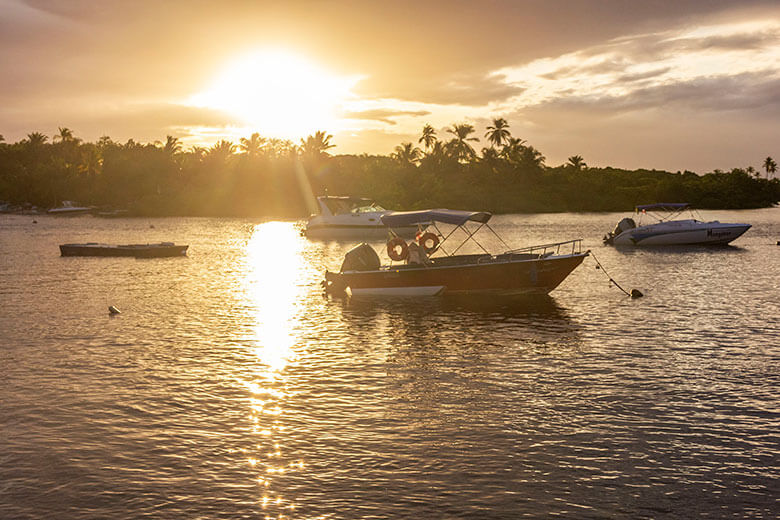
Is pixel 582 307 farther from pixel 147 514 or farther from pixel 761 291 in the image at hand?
pixel 147 514

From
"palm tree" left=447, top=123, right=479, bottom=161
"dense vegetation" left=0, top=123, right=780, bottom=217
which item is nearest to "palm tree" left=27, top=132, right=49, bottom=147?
"dense vegetation" left=0, top=123, right=780, bottom=217

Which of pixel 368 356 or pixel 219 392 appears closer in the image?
pixel 219 392

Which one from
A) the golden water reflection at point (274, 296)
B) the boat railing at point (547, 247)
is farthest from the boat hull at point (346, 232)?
the boat railing at point (547, 247)

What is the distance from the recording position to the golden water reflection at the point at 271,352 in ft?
35.3

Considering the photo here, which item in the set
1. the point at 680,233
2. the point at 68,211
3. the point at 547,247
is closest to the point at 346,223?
the point at 680,233

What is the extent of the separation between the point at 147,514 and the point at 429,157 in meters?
144

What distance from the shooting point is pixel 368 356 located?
19.1 metres

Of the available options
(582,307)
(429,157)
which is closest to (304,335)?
(582,307)

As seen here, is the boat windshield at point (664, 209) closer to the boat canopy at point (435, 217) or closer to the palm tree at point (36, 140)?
the boat canopy at point (435, 217)

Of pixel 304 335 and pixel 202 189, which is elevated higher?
pixel 202 189

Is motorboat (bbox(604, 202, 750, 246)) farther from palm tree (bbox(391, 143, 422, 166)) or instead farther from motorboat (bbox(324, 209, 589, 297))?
palm tree (bbox(391, 143, 422, 166))

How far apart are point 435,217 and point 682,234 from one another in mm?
36914

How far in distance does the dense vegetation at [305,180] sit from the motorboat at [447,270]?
107 metres

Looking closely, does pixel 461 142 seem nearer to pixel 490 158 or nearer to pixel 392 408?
pixel 490 158
